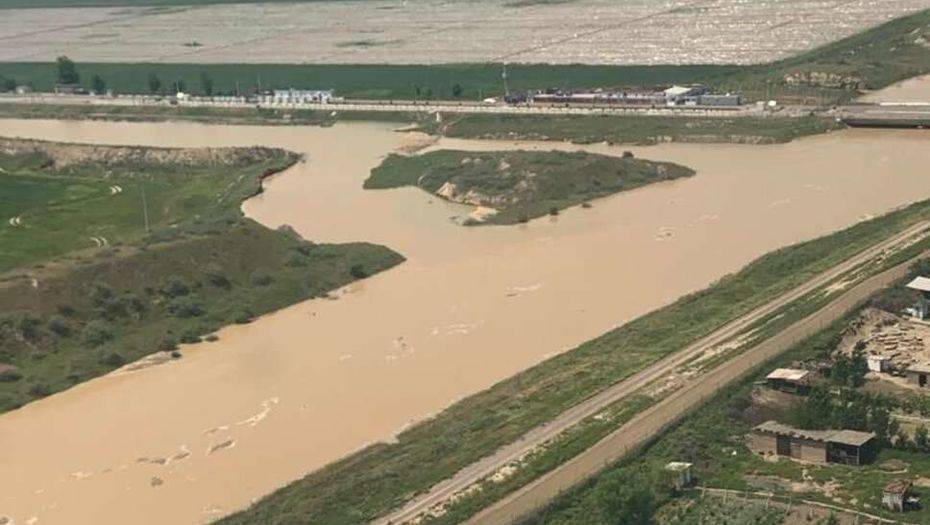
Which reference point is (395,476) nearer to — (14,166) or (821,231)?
(821,231)

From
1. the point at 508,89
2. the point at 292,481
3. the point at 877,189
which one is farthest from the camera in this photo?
the point at 508,89

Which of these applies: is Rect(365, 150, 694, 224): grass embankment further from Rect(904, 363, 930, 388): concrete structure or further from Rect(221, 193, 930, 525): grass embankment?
Rect(904, 363, 930, 388): concrete structure

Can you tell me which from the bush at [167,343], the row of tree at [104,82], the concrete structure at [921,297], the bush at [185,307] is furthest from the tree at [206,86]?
the concrete structure at [921,297]

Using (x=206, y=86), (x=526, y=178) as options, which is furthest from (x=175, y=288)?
(x=206, y=86)

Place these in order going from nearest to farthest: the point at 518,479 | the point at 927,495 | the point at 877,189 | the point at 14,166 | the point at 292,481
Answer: the point at 927,495 < the point at 518,479 < the point at 292,481 < the point at 877,189 < the point at 14,166

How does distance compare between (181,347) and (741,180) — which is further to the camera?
(741,180)

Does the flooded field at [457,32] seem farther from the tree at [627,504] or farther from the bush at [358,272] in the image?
the tree at [627,504]

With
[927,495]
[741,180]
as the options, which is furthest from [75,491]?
[741,180]

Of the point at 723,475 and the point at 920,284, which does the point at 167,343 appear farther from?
the point at 920,284
